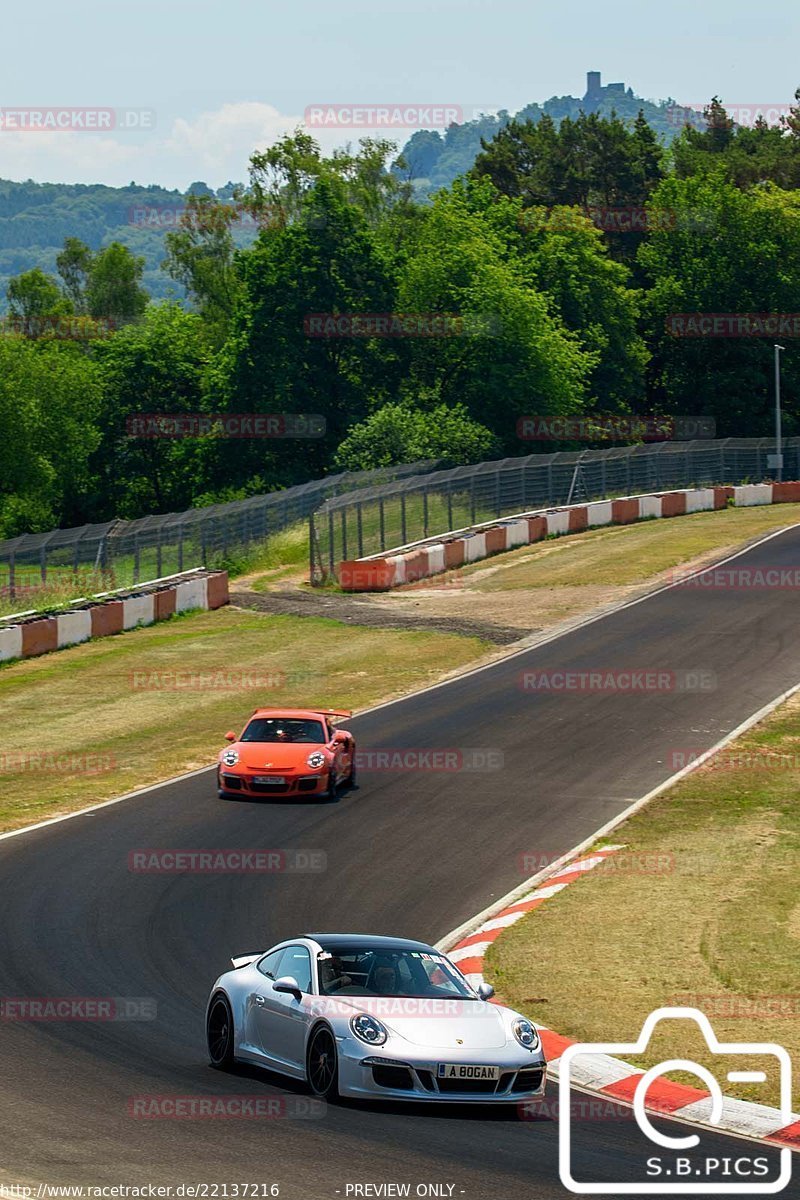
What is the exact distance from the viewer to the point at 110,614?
1713 inches

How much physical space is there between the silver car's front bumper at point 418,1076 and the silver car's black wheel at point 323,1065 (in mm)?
110

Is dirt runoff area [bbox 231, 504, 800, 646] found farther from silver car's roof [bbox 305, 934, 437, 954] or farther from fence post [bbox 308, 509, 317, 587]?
silver car's roof [bbox 305, 934, 437, 954]

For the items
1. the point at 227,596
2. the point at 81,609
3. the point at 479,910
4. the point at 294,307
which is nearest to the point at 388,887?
the point at 479,910

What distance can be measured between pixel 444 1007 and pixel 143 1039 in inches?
109

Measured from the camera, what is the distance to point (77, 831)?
924 inches

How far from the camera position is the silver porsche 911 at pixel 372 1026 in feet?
39.4

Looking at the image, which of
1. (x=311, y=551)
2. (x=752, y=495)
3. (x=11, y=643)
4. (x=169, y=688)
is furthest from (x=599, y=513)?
(x=169, y=688)
